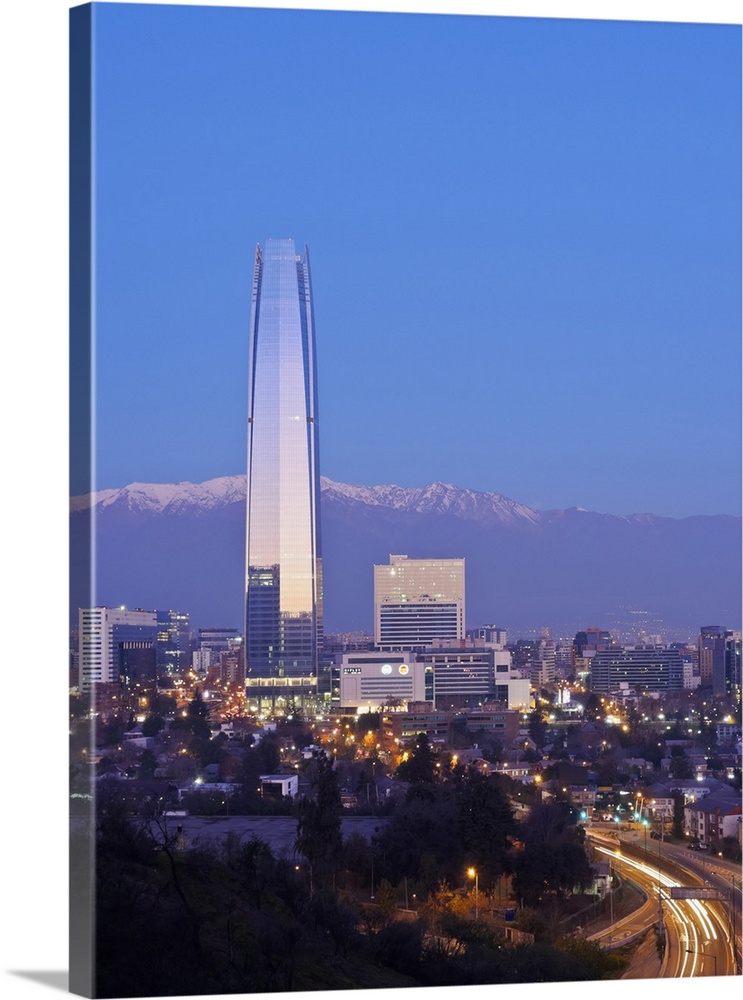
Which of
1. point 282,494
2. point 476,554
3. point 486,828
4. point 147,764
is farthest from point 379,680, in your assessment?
point 486,828

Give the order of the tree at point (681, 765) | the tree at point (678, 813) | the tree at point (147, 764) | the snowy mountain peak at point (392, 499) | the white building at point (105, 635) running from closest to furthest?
1. the white building at point (105, 635)
2. the tree at point (678, 813)
3. the tree at point (147, 764)
4. the snowy mountain peak at point (392, 499)
5. the tree at point (681, 765)

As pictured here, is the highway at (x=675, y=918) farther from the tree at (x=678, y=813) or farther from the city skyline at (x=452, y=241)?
the city skyline at (x=452, y=241)

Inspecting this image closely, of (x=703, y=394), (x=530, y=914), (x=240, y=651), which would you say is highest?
(x=703, y=394)

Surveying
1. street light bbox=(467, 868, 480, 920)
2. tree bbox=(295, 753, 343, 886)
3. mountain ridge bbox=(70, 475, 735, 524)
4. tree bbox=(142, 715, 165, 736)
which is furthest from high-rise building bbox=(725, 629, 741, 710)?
tree bbox=(142, 715, 165, 736)

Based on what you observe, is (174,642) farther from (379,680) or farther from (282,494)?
(379,680)

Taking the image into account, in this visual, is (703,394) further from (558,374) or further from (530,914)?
(530,914)

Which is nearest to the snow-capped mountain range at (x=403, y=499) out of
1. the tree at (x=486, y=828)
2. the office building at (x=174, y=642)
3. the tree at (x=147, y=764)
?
the office building at (x=174, y=642)
